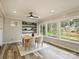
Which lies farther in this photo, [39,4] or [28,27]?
[28,27]

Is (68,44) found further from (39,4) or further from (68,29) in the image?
(39,4)

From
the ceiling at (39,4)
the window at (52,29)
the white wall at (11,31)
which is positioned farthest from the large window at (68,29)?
the white wall at (11,31)

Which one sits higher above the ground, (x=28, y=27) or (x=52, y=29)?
(x=28, y=27)

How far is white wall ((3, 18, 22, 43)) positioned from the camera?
8.05 m

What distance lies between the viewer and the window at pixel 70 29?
5168 mm

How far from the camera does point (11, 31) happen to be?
27.6 ft

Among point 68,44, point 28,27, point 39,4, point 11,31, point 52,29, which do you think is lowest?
point 68,44

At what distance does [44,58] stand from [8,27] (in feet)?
18.9

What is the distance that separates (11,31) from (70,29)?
5.65m

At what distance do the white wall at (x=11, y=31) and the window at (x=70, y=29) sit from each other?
4.73m

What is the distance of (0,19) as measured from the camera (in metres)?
6.46

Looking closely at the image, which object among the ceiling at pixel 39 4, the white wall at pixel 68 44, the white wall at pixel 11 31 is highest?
the ceiling at pixel 39 4

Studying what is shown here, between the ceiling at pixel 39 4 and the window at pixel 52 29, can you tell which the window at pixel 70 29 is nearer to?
the window at pixel 52 29

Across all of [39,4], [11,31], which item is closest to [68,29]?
[39,4]
